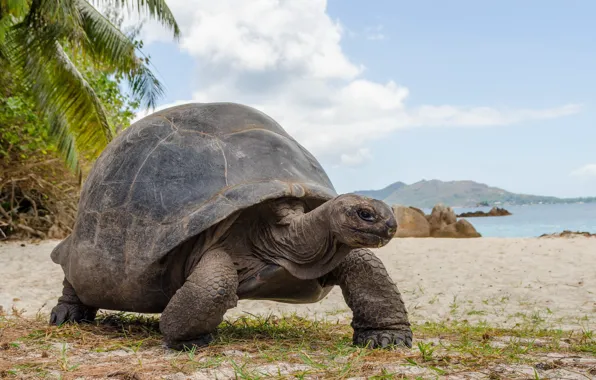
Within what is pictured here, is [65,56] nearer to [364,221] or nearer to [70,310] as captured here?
[70,310]

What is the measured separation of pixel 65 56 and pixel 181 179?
37.7ft

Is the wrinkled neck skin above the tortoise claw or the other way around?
above

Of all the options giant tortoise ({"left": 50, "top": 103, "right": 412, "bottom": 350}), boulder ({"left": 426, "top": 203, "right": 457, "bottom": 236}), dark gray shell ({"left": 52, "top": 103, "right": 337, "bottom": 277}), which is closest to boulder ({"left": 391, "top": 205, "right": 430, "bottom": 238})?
boulder ({"left": 426, "top": 203, "right": 457, "bottom": 236})

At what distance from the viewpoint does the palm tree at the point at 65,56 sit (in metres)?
13.1

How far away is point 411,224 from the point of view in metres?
17.5

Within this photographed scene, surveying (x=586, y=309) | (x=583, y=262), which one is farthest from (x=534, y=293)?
(x=583, y=262)

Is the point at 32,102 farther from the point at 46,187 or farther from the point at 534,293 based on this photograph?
the point at 534,293

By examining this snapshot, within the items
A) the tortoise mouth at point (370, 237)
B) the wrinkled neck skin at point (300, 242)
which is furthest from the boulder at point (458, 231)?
the tortoise mouth at point (370, 237)

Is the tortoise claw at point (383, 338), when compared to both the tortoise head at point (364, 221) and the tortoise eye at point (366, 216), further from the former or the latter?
the tortoise eye at point (366, 216)

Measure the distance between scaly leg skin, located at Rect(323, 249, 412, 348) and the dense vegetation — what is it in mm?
10663

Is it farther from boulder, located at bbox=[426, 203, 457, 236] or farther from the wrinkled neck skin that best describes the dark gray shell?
boulder, located at bbox=[426, 203, 457, 236]

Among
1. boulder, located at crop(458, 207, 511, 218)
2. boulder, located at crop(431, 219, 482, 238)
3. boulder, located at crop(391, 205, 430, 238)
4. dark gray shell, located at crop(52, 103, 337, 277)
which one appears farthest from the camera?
boulder, located at crop(458, 207, 511, 218)

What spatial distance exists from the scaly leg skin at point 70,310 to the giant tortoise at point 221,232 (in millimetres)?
458

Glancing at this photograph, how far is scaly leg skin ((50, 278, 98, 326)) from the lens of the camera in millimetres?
4590
